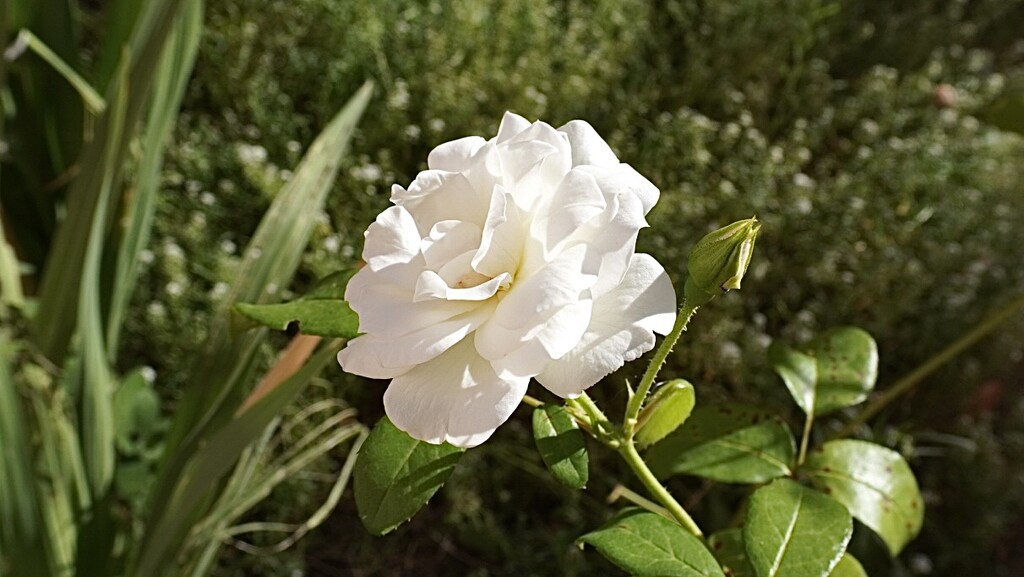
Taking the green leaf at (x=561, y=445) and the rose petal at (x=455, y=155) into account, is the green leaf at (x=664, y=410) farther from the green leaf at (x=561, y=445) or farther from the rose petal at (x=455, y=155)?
the rose petal at (x=455, y=155)

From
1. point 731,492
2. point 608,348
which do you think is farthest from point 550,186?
point 731,492

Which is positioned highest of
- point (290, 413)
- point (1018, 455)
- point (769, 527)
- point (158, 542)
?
point (769, 527)

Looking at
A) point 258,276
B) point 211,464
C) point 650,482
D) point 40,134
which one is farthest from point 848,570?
point 40,134

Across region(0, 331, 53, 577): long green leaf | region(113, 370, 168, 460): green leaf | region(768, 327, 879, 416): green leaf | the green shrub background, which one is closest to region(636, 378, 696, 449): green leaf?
region(768, 327, 879, 416): green leaf

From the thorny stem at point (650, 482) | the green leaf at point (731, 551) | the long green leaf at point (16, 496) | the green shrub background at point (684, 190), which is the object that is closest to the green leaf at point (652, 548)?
the thorny stem at point (650, 482)

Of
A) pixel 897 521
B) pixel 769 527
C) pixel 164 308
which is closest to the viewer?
Answer: pixel 769 527

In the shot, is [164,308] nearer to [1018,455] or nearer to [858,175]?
[858,175]
